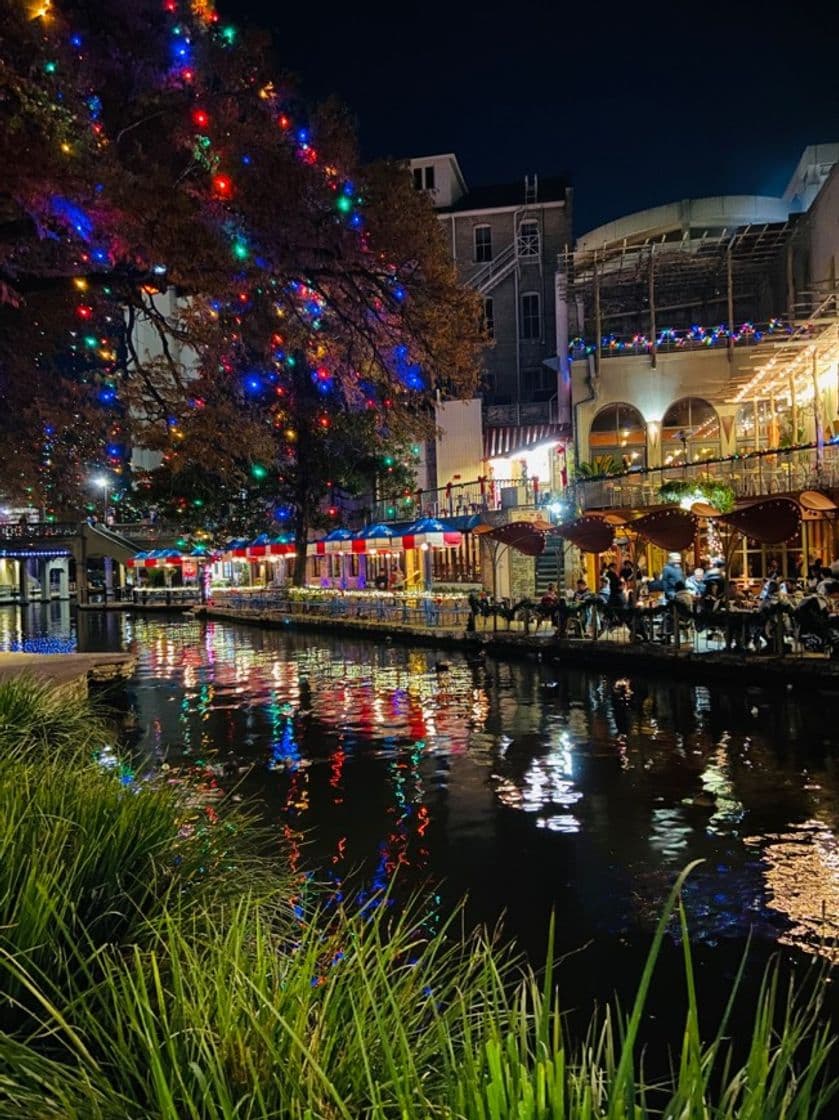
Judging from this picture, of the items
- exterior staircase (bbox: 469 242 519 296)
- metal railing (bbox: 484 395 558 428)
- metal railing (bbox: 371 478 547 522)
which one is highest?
exterior staircase (bbox: 469 242 519 296)

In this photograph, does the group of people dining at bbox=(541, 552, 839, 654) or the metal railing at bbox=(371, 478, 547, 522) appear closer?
the group of people dining at bbox=(541, 552, 839, 654)

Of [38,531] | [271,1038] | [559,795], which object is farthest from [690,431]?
[38,531]

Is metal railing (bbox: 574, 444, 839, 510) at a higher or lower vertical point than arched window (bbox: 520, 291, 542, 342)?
lower

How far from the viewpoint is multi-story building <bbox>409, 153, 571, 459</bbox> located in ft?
146

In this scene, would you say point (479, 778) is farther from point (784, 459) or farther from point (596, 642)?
point (784, 459)

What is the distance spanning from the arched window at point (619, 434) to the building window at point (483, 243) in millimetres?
16151

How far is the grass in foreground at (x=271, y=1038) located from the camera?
6.60 feet

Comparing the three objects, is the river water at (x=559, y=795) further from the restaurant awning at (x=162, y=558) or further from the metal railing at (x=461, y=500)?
the restaurant awning at (x=162, y=558)

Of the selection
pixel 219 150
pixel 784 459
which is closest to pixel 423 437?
pixel 219 150

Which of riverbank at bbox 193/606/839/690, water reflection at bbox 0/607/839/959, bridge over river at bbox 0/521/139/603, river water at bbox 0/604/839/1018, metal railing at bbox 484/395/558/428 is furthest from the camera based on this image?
bridge over river at bbox 0/521/139/603

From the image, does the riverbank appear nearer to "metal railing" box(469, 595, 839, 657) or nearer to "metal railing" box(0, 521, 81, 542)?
"metal railing" box(469, 595, 839, 657)

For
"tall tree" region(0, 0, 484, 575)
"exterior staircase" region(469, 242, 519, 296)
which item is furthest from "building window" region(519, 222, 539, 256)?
"tall tree" region(0, 0, 484, 575)

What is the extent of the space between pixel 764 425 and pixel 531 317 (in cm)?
1737

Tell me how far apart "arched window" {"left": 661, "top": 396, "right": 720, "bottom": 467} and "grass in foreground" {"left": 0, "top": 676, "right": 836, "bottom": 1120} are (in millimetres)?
30840
